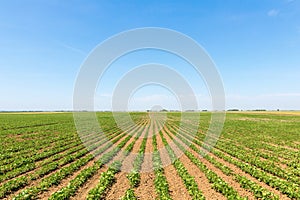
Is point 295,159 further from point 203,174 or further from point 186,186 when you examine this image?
point 186,186

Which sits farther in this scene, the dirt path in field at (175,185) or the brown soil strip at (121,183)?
the brown soil strip at (121,183)

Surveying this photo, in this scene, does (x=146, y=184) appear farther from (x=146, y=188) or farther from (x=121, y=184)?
(x=121, y=184)

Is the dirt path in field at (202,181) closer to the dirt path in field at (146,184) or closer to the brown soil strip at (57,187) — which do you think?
the dirt path in field at (146,184)

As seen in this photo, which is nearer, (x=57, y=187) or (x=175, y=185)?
(x=57, y=187)

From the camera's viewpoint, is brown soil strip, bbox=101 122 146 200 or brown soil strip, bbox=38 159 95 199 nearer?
brown soil strip, bbox=38 159 95 199

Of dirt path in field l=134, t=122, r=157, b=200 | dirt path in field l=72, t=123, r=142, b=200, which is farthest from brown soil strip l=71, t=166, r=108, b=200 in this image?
dirt path in field l=134, t=122, r=157, b=200

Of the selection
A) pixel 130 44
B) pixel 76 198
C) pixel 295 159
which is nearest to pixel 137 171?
pixel 76 198

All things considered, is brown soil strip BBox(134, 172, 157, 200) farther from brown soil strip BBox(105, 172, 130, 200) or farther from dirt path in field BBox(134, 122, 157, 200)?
brown soil strip BBox(105, 172, 130, 200)

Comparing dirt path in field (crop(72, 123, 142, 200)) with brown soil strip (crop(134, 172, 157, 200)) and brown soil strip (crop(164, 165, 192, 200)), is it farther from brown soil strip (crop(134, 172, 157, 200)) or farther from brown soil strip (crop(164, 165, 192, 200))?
brown soil strip (crop(164, 165, 192, 200))

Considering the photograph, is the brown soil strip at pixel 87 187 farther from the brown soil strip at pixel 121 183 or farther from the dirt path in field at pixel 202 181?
the dirt path in field at pixel 202 181

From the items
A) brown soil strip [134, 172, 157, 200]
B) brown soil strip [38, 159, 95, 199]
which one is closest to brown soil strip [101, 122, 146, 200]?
brown soil strip [134, 172, 157, 200]

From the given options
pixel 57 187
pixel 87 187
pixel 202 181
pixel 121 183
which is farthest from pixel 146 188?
pixel 57 187

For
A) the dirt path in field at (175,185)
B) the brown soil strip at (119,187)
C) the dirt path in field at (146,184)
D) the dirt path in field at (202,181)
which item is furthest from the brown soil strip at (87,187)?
the dirt path in field at (202,181)

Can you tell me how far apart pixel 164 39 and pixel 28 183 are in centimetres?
1144
